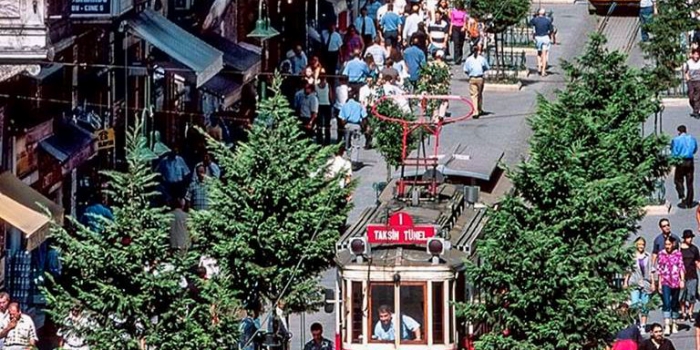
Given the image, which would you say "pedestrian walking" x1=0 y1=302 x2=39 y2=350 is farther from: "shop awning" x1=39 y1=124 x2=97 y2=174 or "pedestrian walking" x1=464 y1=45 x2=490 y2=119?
"pedestrian walking" x1=464 y1=45 x2=490 y2=119

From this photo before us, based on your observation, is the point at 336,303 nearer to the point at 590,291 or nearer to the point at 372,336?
the point at 372,336

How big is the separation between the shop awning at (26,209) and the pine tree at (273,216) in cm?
304

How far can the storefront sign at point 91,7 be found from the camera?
4475 centimetres

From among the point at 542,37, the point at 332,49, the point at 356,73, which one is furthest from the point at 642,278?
the point at 542,37

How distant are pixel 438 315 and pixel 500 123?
19.8m

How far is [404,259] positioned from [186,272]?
3905mm

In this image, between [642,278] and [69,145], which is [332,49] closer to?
[69,145]

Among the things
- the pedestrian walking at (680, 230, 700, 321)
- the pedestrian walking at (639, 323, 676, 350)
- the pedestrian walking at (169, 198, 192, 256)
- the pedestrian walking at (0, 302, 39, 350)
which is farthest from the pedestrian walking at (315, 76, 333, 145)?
the pedestrian walking at (0, 302, 39, 350)

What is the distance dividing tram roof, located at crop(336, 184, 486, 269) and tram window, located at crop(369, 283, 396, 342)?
324mm

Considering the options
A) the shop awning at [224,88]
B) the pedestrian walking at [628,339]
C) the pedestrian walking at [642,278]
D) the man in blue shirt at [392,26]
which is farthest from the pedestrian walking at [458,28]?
the pedestrian walking at [628,339]

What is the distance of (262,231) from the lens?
123 ft

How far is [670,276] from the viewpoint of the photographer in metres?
41.1

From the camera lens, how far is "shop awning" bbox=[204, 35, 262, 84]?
51875mm

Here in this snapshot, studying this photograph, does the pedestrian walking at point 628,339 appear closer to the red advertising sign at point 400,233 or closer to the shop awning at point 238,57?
the red advertising sign at point 400,233
